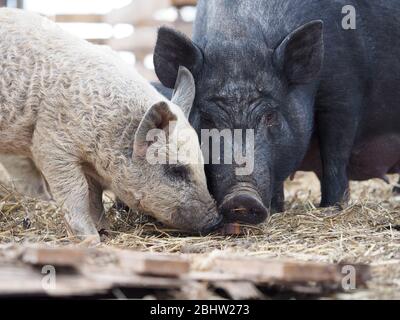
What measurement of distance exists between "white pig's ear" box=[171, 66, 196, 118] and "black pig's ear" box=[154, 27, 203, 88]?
0.78 ft

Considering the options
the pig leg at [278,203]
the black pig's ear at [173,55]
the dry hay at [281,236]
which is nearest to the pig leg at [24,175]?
the dry hay at [281,236]

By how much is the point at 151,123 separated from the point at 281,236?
40.2 inches

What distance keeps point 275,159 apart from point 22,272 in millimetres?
2561

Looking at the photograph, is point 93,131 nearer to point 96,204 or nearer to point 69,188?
point 69,188

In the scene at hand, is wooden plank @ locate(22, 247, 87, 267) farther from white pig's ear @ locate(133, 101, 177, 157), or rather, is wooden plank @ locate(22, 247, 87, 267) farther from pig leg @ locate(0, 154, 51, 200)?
pig leg @ locate(0, 154, 51, 200)

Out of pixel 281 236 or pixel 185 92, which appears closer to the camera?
pixel 281 236

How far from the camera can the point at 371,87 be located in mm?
5938

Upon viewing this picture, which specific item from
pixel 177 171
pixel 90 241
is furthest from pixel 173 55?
pixel 90 241

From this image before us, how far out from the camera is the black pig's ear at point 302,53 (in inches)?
206

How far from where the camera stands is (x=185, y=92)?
197 inches

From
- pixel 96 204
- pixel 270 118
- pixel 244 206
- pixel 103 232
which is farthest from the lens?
pixel 270 118

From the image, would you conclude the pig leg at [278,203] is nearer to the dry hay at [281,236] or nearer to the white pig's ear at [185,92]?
the dry hay at [281,236]

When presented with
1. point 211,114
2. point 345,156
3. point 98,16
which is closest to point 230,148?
point 211,114
